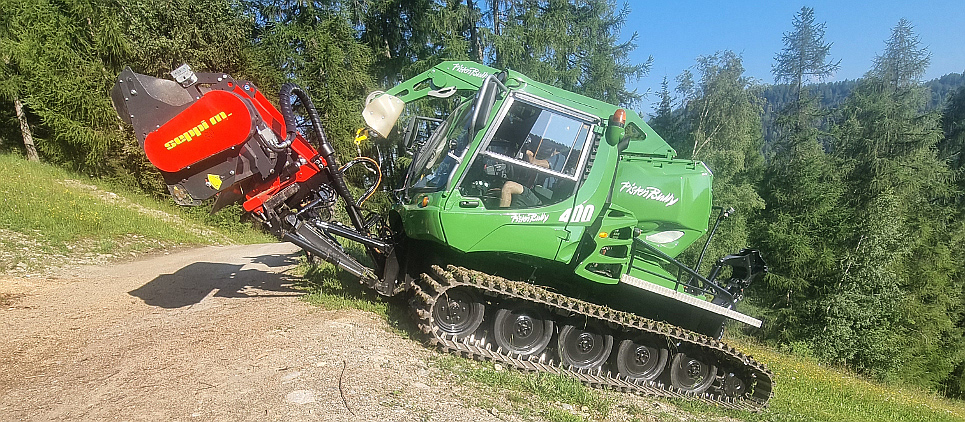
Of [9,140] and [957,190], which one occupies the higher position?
[957,190]

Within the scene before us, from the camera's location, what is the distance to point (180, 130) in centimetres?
518

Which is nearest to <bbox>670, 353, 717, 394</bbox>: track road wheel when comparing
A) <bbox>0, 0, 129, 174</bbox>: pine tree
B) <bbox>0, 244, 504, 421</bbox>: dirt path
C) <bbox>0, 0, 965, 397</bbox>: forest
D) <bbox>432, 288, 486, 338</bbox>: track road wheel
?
<bbox>432, 288, 486, 338</bbox>: track road wheel

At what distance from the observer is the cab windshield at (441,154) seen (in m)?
5.59

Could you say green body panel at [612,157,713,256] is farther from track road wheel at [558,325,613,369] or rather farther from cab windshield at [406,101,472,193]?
cab windshield at [406,101,472,193]

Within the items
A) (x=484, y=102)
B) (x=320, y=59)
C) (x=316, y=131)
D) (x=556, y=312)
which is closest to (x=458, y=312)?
(x=556, y=312)

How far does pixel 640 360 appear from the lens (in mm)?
6141

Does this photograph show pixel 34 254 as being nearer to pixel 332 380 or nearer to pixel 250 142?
pixel 250 142

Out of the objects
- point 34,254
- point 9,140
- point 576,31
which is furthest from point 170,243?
point 576,31

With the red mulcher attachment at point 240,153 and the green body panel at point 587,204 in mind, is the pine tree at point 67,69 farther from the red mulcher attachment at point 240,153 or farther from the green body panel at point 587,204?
the green body panel at point 587,204

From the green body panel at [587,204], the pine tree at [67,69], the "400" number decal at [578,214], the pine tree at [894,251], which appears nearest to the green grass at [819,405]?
the green body panel at [587,204]

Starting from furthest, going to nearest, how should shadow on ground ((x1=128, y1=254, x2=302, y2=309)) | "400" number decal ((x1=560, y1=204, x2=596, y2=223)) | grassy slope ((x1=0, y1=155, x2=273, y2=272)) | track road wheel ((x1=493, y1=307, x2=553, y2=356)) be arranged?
grassy slope ((x1=0, y1=155, x2=273, y2=272)), shadow on ground ((x1=128, y1=254, x2=302, y2=309)), track road wheel ((x1=493, y1=307, x2=553, y2=356)), "400" number decal ((x1=560, y1=204, x2=596, y2=223))

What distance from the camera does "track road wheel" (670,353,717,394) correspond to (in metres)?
6.23

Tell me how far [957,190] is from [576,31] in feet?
66.5

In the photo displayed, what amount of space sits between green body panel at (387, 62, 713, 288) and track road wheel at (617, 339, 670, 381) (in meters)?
0.75
